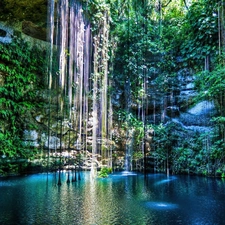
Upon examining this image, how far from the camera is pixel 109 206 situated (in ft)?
13.7

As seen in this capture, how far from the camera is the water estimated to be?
340cm

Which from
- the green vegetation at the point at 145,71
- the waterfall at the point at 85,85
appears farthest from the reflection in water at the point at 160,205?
the waterfall at the point at 85,85

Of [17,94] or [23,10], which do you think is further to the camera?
[17,94]

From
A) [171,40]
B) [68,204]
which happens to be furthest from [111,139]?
[68,204]

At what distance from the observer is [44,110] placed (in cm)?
966

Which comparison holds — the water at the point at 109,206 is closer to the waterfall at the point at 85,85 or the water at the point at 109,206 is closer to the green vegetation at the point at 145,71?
the green vegetation at the point at 145,71

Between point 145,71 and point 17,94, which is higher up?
point 145,71

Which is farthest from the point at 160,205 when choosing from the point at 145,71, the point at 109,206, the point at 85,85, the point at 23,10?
the point at 145,71

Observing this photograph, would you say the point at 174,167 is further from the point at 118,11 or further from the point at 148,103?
the point at 118,11

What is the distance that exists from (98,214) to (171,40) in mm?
10174

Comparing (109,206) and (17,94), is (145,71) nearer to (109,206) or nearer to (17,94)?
(17,94)

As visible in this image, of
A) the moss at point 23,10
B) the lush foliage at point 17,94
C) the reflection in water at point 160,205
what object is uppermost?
the moss at point 23,10

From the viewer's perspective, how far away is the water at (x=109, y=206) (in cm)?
340

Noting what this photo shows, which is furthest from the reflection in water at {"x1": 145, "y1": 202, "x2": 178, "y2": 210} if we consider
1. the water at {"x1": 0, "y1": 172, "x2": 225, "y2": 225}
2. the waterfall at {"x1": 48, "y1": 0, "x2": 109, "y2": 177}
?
the waterfall at {"x1": 48, "y1": 0, "x2": 109, "y2": 177}
